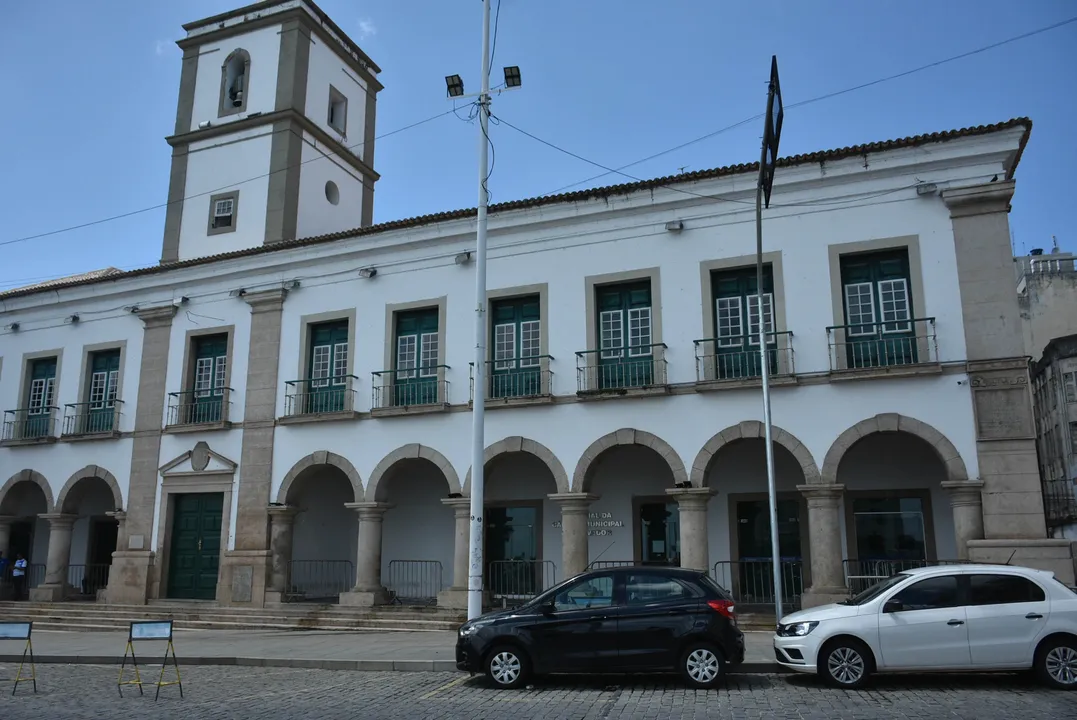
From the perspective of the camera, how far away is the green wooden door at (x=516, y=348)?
18094 millimetres

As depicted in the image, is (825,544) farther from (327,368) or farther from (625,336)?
(327,368)

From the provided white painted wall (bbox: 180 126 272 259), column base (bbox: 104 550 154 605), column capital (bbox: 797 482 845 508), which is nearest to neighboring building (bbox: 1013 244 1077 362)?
column capital (bbox: 797 482 845 508)

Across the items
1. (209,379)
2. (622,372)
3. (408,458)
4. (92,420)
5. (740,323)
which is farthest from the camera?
(92,420)

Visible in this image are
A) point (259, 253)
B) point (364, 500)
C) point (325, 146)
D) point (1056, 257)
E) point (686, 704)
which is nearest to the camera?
point (686, 704)

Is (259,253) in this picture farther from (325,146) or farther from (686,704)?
(686,704)

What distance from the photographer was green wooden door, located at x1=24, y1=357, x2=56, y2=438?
23.2 meters

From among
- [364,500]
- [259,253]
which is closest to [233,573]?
[364,500]

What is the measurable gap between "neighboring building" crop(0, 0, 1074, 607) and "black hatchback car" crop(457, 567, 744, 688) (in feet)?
17.4

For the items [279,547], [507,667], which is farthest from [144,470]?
[507,667]

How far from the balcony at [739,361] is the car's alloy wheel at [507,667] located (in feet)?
24.1

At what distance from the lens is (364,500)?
1902 cm

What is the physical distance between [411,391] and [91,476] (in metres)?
9.13

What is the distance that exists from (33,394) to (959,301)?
73.7ft

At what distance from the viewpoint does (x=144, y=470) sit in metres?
21.5
